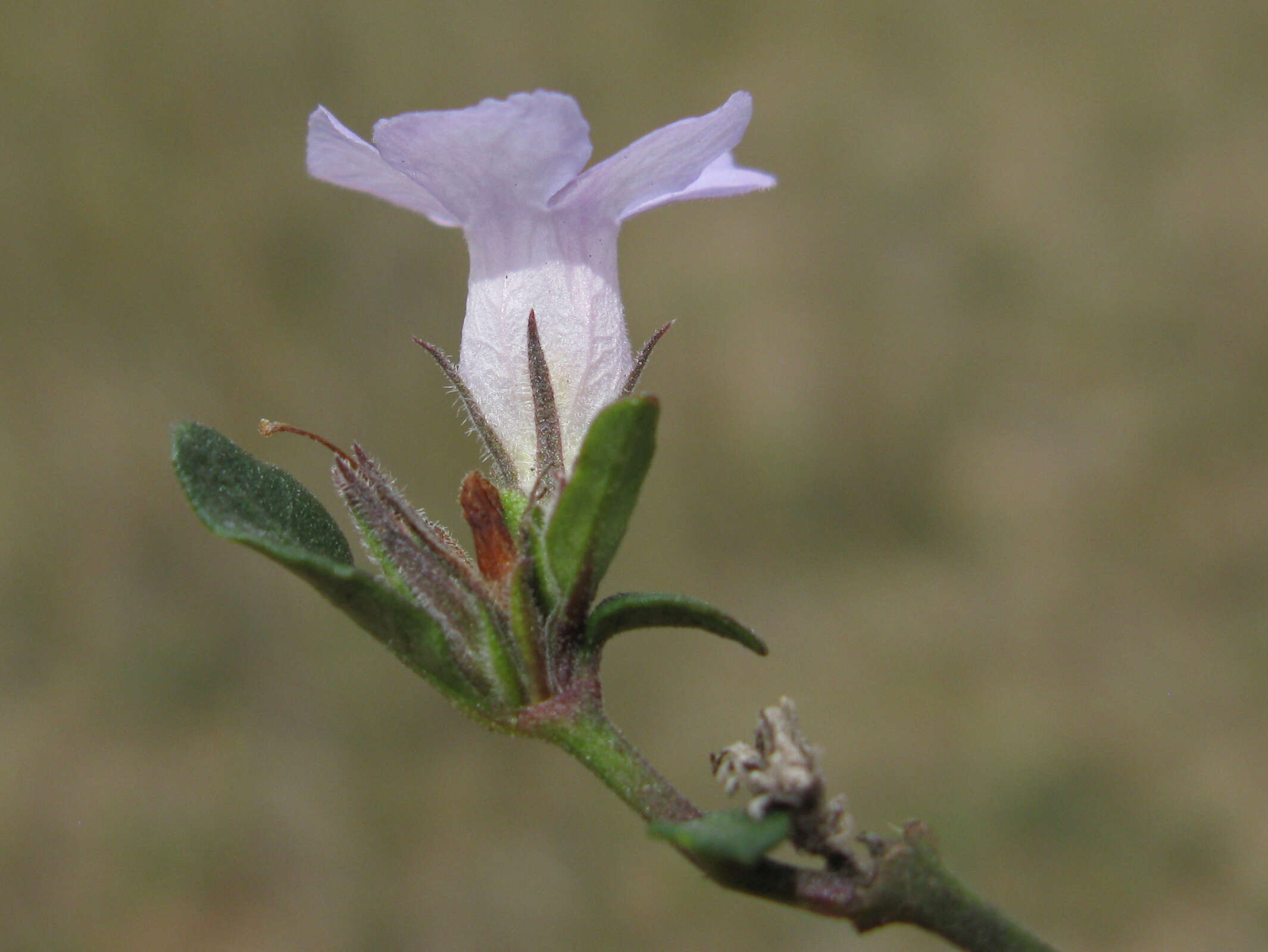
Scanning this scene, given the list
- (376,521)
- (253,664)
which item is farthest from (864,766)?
(376,521)

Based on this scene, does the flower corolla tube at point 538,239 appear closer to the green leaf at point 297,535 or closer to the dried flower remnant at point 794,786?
the green leaf at point 297,535

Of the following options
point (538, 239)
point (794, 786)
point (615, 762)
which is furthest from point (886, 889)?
point (538, 239)

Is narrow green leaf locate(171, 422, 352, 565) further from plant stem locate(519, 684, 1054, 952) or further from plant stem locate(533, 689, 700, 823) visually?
plant stem locate(519, 684, 1054, 952)

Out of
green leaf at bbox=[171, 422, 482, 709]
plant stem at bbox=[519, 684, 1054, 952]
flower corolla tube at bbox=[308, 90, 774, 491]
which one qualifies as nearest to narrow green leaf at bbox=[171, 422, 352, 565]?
green leaf at bbox=[171, 422, 482, 709]

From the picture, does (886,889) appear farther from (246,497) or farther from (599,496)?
(246,497)

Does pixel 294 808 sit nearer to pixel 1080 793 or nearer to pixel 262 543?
pixel 1080 793

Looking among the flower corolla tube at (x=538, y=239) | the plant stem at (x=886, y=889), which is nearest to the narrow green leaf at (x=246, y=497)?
the flower corolla tube at (x=538, y=239)
